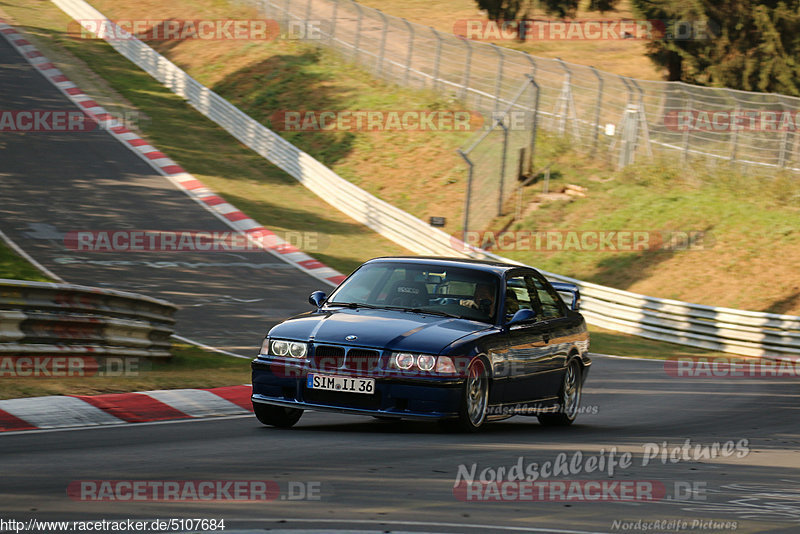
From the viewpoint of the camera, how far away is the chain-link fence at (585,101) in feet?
94.0

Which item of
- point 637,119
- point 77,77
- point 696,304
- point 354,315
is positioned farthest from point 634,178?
point 354,315

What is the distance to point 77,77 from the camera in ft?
130

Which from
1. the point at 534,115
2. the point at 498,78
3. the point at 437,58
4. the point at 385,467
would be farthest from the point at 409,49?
the point at 385,467

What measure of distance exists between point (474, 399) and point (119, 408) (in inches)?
124

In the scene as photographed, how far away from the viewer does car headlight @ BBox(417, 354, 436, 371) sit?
8680 mm

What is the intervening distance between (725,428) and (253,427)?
192 inches

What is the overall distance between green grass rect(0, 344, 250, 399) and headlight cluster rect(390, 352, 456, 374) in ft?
11.2

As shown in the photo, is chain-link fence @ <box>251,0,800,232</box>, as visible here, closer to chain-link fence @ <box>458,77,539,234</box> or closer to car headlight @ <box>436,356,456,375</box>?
chain-link fence @ <box>458,77,539,234</box>

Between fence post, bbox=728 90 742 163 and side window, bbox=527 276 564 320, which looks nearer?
side window, bbox=527 276 564 320

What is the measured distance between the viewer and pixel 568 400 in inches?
429

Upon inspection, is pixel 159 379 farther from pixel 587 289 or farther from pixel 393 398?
pixel 587 289

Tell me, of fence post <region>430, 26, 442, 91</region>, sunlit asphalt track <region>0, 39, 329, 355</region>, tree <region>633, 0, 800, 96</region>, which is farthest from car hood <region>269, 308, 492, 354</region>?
fence post <region>430, 26, 442, 91</region>

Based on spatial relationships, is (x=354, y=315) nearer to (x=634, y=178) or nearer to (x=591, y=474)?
(x=591, y=474)

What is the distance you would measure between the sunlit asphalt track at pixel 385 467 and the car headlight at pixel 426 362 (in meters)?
0.56
